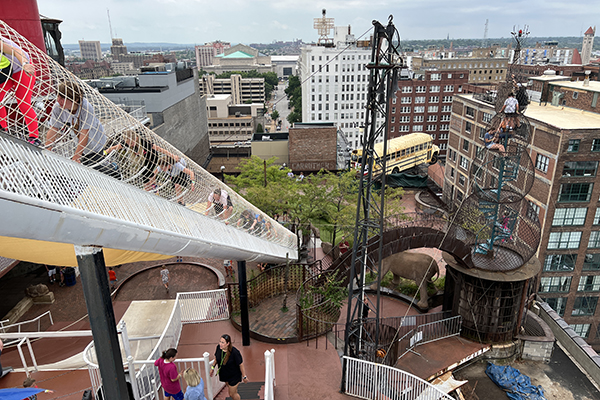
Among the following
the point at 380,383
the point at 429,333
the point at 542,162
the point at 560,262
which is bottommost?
the point at 560,262

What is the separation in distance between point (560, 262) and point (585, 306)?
6207 mm

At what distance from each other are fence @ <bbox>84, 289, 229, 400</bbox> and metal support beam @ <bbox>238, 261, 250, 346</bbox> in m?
1.67

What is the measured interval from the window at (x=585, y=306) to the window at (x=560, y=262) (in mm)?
4233

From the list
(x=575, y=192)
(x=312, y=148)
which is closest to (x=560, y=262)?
(x=575, y=192)

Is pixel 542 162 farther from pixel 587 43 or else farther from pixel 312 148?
pixel 587 43

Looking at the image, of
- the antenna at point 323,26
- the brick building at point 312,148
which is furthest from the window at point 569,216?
the antenna at point 323,26

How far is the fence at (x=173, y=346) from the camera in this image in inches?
341

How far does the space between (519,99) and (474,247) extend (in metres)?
6.76

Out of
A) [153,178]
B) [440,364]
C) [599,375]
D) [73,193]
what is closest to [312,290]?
[440,364]

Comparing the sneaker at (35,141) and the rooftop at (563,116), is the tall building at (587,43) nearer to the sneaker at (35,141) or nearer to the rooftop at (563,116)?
the rooftop at (563,116)

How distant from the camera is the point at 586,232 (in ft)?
104

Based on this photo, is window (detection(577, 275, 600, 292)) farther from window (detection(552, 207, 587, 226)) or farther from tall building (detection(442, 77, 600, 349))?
window (detection(552, 207, 587, 226))

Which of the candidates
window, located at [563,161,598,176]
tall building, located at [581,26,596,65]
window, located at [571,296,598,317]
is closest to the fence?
window, located at [563,161,598,176]

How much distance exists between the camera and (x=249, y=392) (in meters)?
10.2
